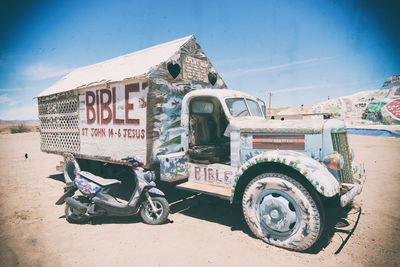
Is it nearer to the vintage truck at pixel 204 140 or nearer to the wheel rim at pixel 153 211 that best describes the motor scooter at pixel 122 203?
the wheel rim at pixel 153 211

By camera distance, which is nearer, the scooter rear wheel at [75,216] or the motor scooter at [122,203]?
the motor scooter at [122,203]

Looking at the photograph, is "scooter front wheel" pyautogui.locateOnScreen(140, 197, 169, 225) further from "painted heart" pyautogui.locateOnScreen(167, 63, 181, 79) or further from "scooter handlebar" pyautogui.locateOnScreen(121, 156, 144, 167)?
"painted heart" pyautogui.locateOnScreen(167, 63, 181, 79)

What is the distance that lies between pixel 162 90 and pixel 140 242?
2741 mm

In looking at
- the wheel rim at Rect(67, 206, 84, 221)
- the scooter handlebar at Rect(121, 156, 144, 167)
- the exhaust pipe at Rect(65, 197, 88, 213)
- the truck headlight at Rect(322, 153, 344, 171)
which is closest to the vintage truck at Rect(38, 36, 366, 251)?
the truck headlight at Rect(322, 153, 344, 171)

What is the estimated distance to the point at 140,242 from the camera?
332cm

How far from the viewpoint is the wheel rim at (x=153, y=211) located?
12.8 feet

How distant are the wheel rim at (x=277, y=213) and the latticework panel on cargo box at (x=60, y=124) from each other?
5.16 m

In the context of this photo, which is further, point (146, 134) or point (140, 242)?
point (146, 134)

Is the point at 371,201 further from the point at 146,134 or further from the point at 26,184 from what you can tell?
the point at 26,184

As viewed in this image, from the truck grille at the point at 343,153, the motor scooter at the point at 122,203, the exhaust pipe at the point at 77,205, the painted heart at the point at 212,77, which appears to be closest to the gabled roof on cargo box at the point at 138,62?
the painted heart at the point at 212,77

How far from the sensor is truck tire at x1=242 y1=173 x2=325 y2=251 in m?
2.88

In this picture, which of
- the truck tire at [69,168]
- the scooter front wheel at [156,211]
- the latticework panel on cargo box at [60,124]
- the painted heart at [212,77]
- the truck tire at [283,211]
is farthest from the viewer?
the truck tire at [69,168]

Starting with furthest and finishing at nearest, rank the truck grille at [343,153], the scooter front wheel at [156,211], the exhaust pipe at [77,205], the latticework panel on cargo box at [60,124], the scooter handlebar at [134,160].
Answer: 1. the latticework panel on cargo box at [60,124]
2. the scooter handlebar at [134,160]
3. the exhaust pipe at [77,205]
4. the scooter front wheel at [156,211]
5. the truck grille at [343,153]

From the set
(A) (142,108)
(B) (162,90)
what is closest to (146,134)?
(A) (142,108)
